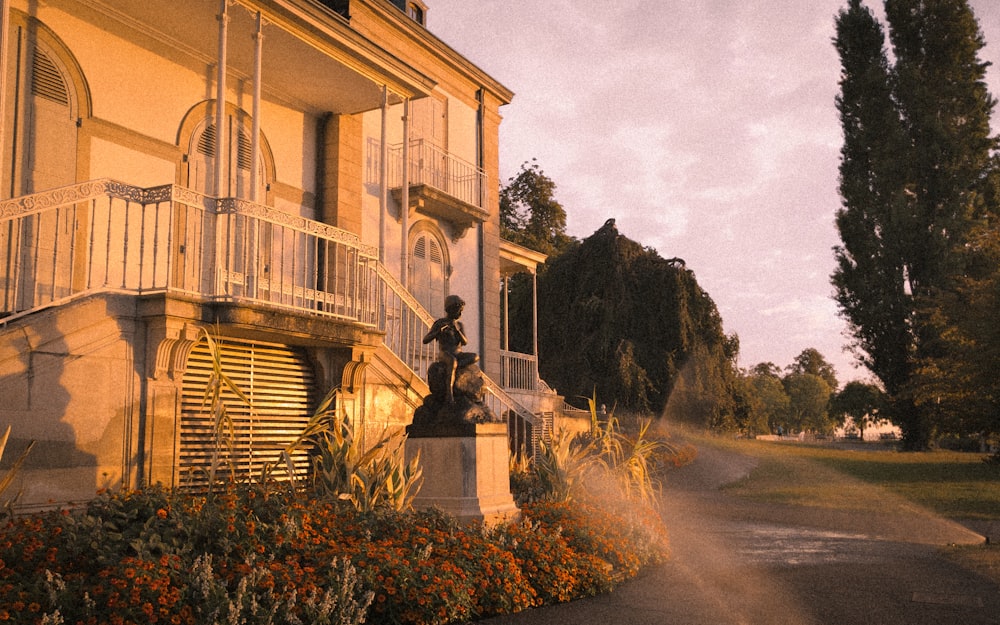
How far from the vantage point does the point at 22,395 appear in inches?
259

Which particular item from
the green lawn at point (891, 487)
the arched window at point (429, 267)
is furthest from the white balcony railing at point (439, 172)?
the green lawn at point (891, 487)

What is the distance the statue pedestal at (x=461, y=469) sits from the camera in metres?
8.01

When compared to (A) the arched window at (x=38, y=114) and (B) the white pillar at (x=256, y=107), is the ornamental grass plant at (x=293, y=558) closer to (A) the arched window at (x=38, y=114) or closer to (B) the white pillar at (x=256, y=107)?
(B) the white pillar at (x=256, y=107)

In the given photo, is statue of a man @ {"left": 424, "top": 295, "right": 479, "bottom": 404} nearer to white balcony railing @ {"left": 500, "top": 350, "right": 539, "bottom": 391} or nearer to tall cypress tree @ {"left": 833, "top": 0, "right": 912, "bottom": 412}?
white balcony railing @ {"left": 500, "top": 350, "right": 539, "bottom": 391}

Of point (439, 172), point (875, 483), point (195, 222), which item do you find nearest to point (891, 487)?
point (875, 483)

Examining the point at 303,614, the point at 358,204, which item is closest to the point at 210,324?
the point at 303,614

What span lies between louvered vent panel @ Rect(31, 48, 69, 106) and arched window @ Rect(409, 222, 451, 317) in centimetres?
748

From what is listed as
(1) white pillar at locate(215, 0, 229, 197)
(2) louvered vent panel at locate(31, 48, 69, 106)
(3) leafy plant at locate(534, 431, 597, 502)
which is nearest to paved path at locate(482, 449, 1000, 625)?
(3) leafy plant at locate(534, 431, 597, 502)

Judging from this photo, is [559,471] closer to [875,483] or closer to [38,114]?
[38,114]

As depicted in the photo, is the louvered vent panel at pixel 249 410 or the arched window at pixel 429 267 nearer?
the louvered vent panel at pixel 249 410

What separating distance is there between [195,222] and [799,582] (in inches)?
326

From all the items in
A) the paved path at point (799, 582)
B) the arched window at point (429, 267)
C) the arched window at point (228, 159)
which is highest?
the arched window at point (228, 159)

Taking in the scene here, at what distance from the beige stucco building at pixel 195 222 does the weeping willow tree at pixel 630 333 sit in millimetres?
16097

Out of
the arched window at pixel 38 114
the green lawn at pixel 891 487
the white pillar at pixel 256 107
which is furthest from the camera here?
the green lawn at pixel 891 487
